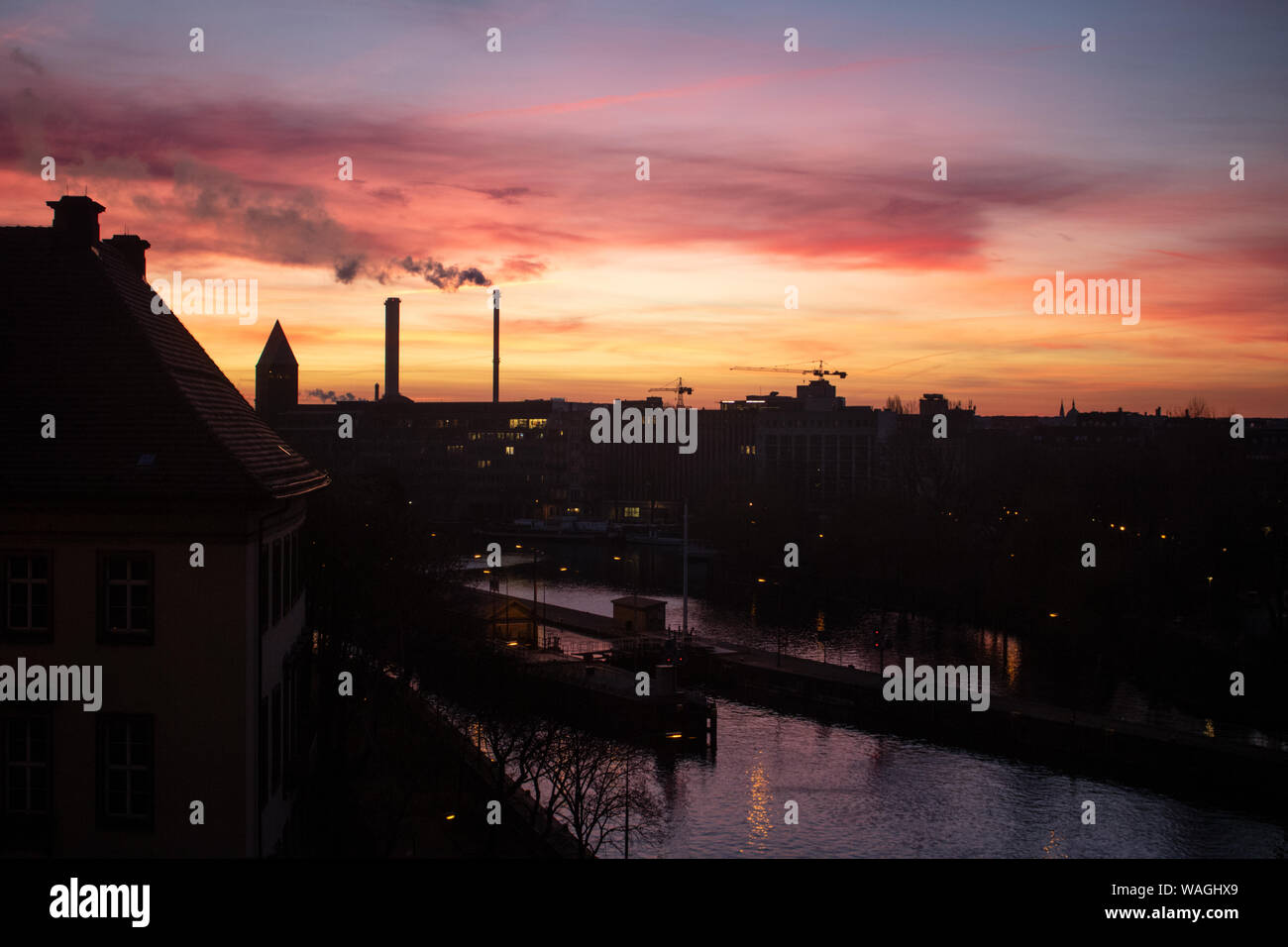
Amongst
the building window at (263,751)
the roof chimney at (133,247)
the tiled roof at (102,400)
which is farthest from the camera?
the roof chimney at (133,247)

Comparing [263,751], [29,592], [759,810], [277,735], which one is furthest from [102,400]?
[759,810]

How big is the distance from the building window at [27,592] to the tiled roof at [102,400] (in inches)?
23.9

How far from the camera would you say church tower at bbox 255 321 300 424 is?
111875mm

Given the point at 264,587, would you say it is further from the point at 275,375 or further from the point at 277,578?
the point at 275,375

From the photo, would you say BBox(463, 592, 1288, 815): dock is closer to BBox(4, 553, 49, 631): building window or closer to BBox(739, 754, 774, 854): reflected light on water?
BBox(739, 754, 774, 854): reflected light on water

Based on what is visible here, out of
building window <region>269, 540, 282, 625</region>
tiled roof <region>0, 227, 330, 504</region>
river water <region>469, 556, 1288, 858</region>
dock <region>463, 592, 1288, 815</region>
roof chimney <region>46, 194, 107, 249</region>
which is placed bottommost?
river water <region>469, 556, 1288, 858</region>

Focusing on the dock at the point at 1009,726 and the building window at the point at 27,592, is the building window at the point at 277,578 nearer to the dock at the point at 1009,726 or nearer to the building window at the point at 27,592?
the building window at the point at 27,592

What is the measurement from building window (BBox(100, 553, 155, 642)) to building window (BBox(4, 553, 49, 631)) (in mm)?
499

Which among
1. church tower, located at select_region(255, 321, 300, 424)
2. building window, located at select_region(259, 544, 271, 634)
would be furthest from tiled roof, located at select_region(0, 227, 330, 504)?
church tower, located at select_region(255, 321, 300, 424)

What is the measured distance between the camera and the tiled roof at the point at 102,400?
31.7ft

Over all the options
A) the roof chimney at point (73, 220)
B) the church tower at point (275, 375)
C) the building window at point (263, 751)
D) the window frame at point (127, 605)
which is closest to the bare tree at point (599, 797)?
the building window at point (263, 751)

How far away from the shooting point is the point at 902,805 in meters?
26.9

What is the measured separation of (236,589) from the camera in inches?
390

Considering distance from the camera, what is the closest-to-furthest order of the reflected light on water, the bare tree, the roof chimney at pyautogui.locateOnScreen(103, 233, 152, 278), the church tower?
1. the roof chimney at pyautogui.locateOnScreen(103, 233, 152, 278)
2. the bare tree
3. the reflected light on water
4. the church tower
